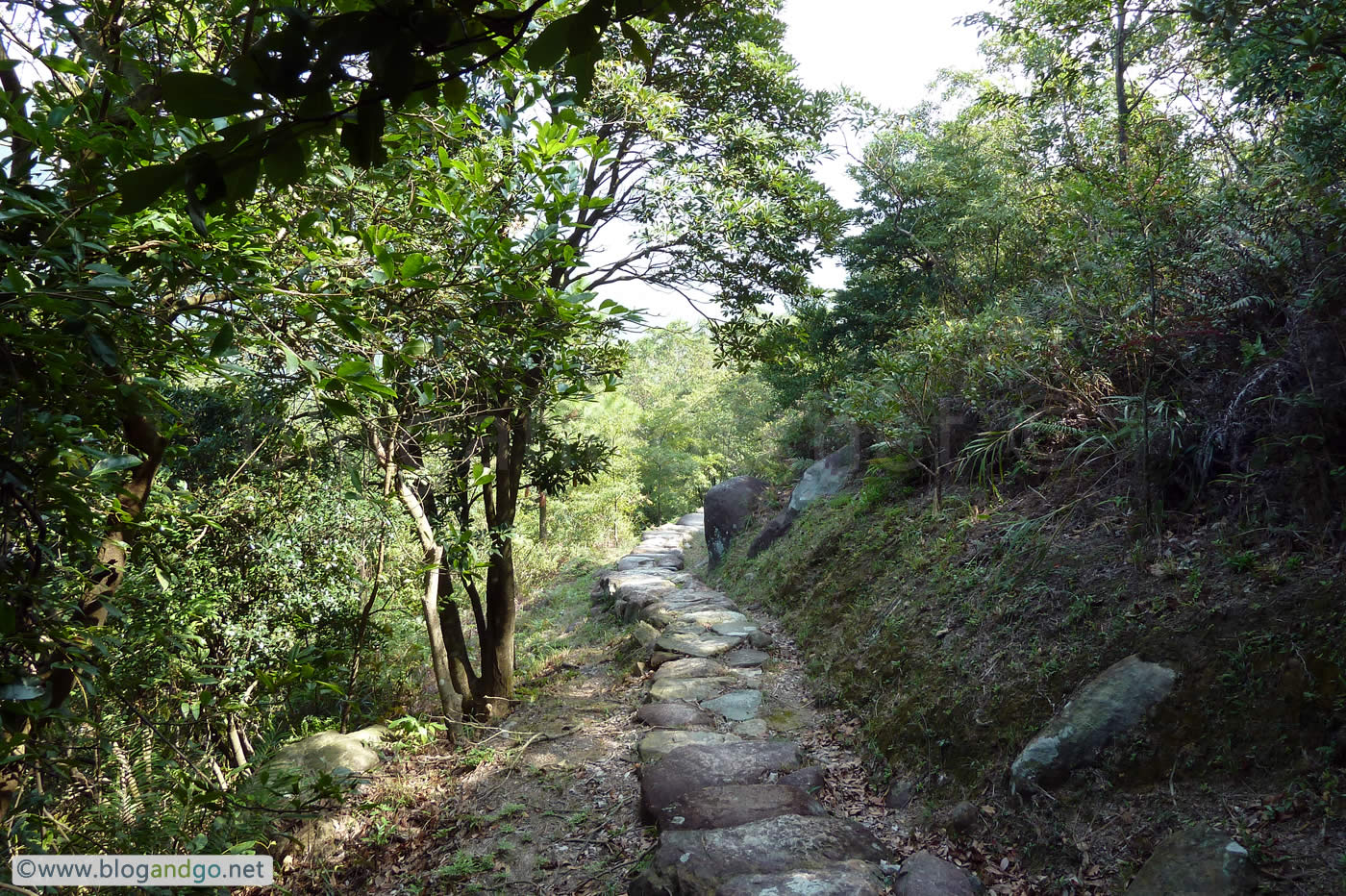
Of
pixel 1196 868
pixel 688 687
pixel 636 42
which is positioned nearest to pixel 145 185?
pixel 636 42

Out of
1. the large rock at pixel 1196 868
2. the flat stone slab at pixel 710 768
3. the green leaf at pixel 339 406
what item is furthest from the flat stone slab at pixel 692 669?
the green leaf at pixel 339 406

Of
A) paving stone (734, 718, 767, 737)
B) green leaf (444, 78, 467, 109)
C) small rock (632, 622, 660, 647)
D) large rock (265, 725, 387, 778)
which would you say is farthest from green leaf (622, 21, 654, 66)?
small rock (632, 622, 660, 647)

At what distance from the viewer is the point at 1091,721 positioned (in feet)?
9.87

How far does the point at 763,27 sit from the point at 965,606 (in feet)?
16.9

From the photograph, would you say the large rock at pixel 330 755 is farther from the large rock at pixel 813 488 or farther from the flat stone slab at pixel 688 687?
the large rock at pixel 813 488

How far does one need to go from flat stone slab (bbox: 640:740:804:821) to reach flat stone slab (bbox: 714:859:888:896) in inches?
39.9

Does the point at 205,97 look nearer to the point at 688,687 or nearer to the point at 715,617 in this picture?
the point at 688,687

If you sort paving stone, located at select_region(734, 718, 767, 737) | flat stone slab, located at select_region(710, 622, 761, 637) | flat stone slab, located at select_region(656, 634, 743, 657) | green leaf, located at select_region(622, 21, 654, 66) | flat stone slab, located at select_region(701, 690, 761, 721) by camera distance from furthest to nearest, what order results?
flat stone slab, located at select_region(710, 622, 761, 637) < flat stone slab, located at select_region(656, 634, 743, 657) < flat stone slab, located at select_region(701, 690, 761, 721) < paving stone, located at select_region(734, 718, 767, 737) < green leaf, located at select_region(622, 21, 654, 66)

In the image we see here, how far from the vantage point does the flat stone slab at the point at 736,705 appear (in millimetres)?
5238

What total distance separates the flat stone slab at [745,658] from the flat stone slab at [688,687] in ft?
1.27

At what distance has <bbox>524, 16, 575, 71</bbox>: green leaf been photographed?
89cm

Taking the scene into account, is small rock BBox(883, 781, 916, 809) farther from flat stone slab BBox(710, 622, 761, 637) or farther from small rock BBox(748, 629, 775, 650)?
flat stone slab BBox(710, 622, 761, 637)

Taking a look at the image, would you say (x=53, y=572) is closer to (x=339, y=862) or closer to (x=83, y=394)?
(x=83, y=394)

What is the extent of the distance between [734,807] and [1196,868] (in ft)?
6.34
